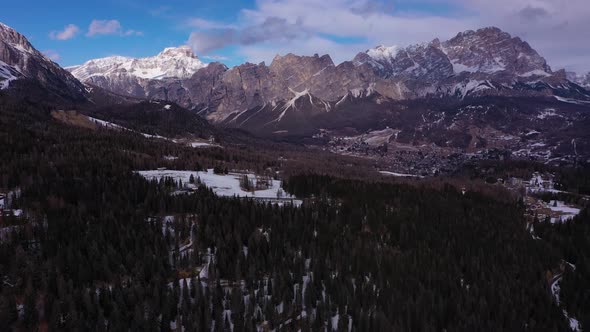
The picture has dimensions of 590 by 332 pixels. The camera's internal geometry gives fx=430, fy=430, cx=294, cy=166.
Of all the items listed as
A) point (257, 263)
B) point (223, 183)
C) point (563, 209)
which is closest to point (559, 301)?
point (257, 263)

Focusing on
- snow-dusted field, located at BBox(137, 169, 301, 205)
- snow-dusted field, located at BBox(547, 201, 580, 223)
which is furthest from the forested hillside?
snow-dusted field, located at BBox(547, 201, 580, 223)

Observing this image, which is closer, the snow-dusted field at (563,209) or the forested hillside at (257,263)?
the forested hillside at (257,263)

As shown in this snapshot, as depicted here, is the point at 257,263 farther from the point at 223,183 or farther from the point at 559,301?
the point at 223,183

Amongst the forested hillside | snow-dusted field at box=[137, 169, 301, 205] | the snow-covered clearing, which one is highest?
snow-dusted field at box=[137, 169, 301, 205]

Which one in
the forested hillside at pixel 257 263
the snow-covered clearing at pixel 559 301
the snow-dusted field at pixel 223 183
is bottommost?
the snow-covered clearing at pixel 559 301

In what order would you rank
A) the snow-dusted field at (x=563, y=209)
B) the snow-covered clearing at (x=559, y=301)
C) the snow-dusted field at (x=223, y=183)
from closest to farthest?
the snow-covered clearing at (x=559, y=301) → the snow-dusted field at (x=223, y=183) → the snow-dusted field at (x=563, y=209)

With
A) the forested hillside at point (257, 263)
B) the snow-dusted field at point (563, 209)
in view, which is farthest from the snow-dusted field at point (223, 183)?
the snow-dusted field at point (563, 209)

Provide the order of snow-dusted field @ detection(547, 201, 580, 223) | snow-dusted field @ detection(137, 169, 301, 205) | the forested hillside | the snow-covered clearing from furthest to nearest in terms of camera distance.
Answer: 1. snow-dusted field @ detection(547, 201, 580, 223)
2. snow-dusted field @ detection(137, 169, 301, 205)
3. the snow-covered clearing
4. the forested hillside

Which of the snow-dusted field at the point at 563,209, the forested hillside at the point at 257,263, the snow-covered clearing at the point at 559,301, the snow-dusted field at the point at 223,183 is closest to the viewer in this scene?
the forested hillside at the point at 257,263

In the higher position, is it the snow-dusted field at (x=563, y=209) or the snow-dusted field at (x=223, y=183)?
the snow-dusted field at (x=223, y=183)

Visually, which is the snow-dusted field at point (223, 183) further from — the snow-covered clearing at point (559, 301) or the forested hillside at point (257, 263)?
the snow-covered clearing at point (559, 301)

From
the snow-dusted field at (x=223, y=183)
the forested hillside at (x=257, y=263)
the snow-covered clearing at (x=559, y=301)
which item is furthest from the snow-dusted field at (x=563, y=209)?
the snow-dusted field at (x=223, y=183)

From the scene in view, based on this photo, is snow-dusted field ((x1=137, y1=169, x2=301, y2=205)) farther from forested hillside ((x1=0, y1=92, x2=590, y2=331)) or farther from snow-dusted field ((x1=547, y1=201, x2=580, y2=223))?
snow-dusted field ((x1=547, y1=201, x2=580, y2=223))
